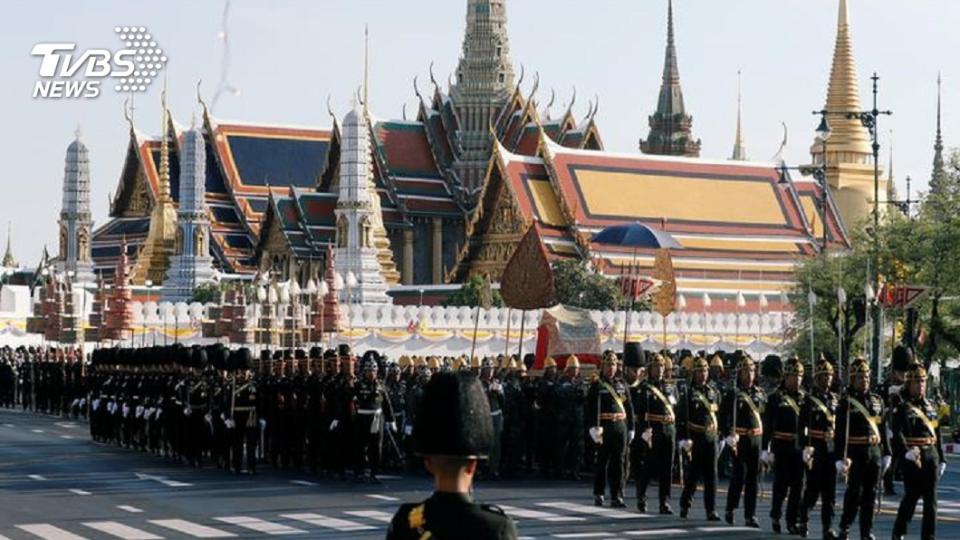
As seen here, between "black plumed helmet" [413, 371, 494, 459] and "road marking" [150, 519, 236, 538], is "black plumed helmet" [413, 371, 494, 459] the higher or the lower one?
the higher one

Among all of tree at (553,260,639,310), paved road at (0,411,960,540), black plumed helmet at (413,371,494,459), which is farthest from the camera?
tree at (553,260,639,310)

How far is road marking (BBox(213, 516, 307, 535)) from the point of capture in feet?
53.3

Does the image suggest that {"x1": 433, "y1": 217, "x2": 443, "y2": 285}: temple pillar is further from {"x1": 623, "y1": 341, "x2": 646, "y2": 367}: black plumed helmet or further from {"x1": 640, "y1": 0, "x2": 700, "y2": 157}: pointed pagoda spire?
{"x1": 623, "y1": 341, "x2": 646, "y2": 367}: black plumed helmet

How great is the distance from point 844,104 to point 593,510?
254 ft

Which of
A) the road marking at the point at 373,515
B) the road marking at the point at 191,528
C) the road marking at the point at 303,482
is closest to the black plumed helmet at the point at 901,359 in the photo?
the road marking at the point at 373,515

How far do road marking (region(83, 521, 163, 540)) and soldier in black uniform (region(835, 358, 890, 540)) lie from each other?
5036 millimetres

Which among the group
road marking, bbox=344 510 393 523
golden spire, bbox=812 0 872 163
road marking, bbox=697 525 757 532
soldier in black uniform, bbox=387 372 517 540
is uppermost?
golden spire, bbox=812 0 872 163

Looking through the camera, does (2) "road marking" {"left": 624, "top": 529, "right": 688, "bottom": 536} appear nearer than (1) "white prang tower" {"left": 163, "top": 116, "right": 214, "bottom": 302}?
Yes

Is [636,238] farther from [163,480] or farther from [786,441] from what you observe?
[786,441]

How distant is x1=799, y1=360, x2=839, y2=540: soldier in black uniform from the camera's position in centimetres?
1597

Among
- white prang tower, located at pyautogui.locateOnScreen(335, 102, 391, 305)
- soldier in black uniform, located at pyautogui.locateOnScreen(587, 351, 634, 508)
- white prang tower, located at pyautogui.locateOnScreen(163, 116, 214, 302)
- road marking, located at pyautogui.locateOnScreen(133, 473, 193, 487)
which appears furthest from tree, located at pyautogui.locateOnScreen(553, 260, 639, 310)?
soldier in black uniform, located at pyautogui.locateOnScreen(587, 351, 634, 508)

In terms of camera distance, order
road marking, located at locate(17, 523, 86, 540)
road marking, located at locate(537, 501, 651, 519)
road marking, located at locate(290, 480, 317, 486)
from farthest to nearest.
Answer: road marking, located at locate(290, 480, 317, 486), road marking, located at locate(537, 501, 651, 519), road marking, located at locate(17, 523, 86, 540)

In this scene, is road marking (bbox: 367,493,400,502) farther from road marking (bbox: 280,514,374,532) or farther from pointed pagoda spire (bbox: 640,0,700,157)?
pointed pagoda spire (bbox: 640,0,700,157)

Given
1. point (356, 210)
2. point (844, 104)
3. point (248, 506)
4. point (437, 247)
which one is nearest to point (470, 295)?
point (356, 210)
